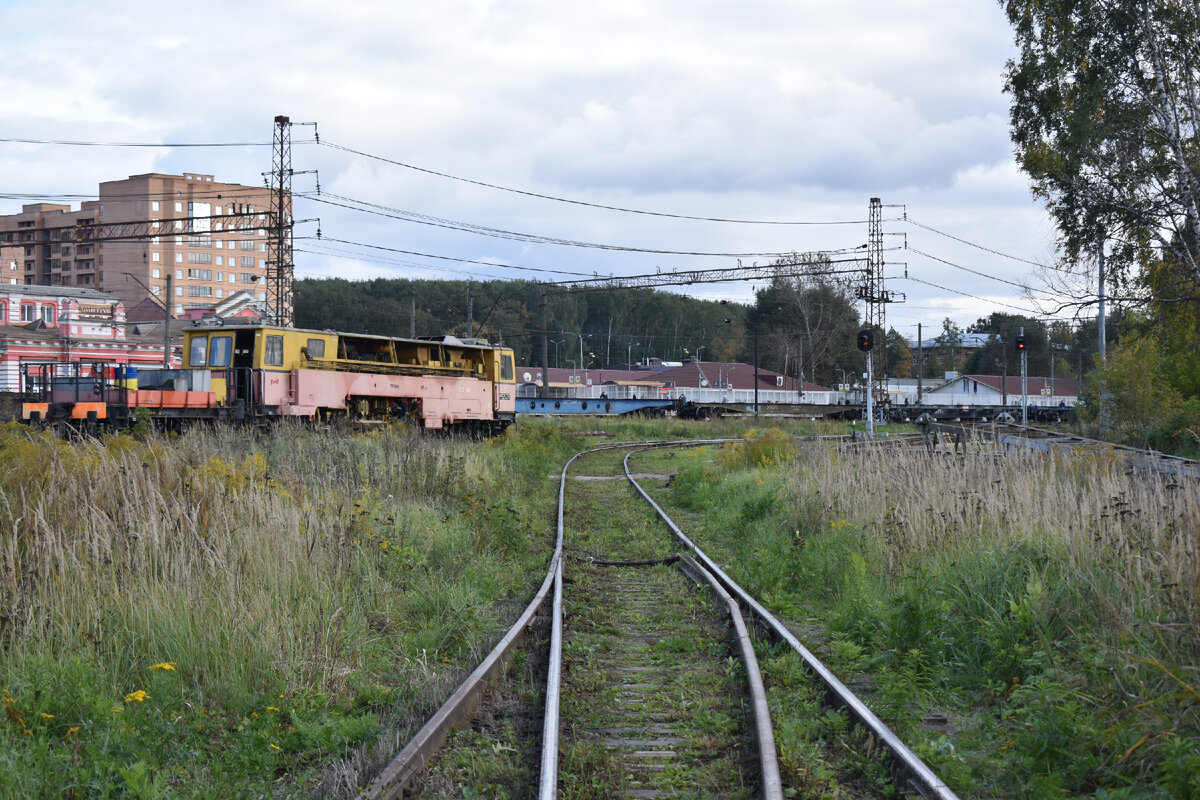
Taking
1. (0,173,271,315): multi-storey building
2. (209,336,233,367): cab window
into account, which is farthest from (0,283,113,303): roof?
(209,336,233,367): cab window

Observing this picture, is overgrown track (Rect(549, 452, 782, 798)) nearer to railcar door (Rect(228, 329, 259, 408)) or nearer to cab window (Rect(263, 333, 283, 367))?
railcar door (Rect(228, 329, 259, 408))

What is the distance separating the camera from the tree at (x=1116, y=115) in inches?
874

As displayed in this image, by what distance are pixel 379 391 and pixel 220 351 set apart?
462cm

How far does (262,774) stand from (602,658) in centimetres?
308

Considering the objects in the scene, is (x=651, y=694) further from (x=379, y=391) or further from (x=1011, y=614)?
(x=379, y=391)

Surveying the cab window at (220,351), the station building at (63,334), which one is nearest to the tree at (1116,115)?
the cab window at (220,351)

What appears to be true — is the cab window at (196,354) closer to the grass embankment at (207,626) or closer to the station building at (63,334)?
the grass embankment at (207,626)

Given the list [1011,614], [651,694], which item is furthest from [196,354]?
[1011,614]

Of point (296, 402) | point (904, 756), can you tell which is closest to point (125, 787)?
point (904, 756)

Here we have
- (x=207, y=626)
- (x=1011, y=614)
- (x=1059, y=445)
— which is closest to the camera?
(x=207, y=626)

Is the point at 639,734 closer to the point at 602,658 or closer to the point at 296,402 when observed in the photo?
the point at 602,658

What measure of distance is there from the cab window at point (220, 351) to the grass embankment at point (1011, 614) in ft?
61.6

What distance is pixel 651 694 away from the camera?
653 centimetres

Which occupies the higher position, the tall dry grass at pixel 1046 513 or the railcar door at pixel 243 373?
the railcar door at pixel 243 373
